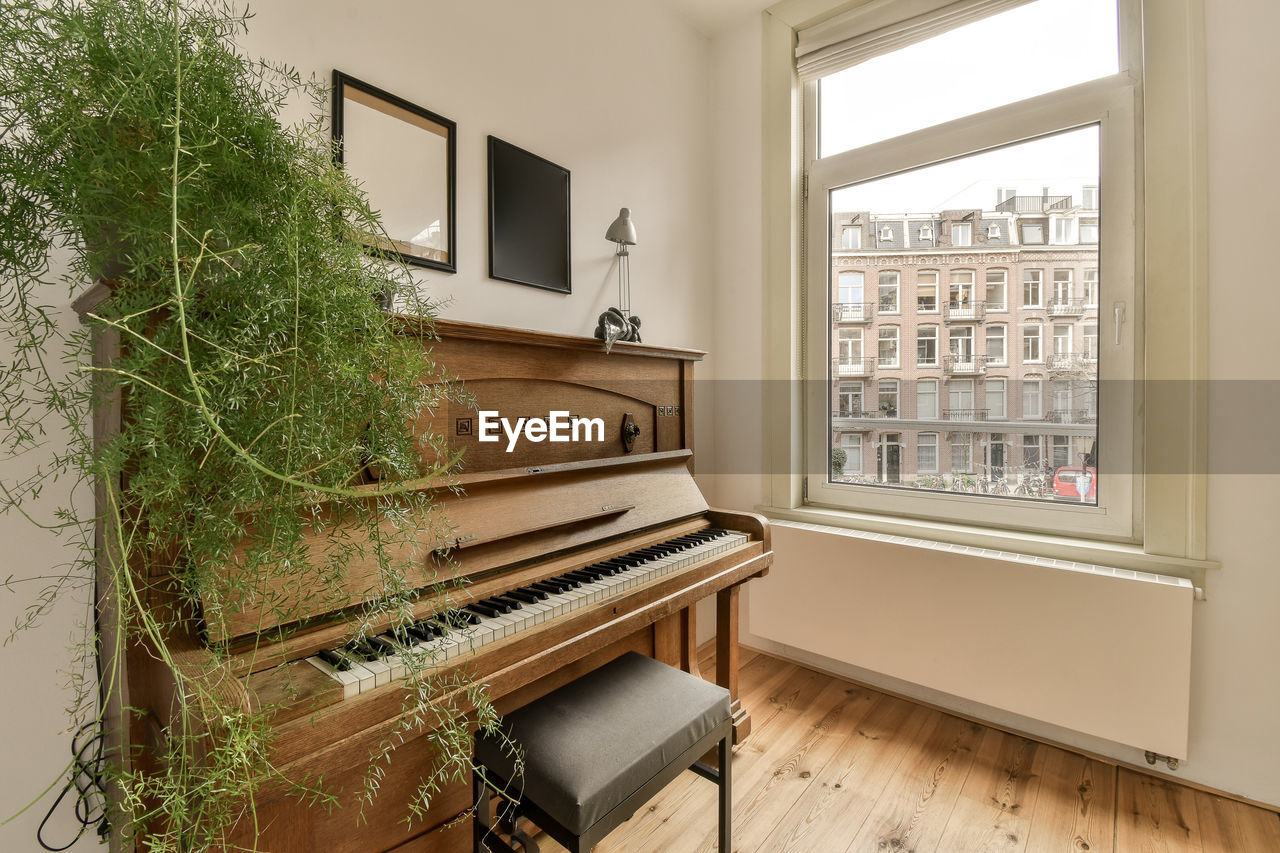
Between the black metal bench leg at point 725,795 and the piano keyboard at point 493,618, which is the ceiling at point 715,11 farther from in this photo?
the black metal bench leg at point 725,795

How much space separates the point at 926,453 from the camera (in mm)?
2426

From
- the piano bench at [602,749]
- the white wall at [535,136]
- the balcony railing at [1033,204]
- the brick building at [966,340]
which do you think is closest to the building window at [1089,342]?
the brick building at [966,340]

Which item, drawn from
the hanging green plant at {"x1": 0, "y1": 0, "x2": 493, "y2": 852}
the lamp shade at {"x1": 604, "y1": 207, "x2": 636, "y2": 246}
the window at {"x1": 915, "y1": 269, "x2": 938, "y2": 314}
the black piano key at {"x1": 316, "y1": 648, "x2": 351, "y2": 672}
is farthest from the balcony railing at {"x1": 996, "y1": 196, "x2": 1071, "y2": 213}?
the black piano key at {"x1": 316, "y1": 648, "x2": 351, "y2": 672}

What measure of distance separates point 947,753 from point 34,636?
258 cm

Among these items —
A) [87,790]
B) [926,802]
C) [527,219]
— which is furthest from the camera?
[527,219]

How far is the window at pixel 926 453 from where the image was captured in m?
2.41

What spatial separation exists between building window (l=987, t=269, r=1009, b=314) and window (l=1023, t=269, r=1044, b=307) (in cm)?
6

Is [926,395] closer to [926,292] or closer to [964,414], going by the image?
[964,414]

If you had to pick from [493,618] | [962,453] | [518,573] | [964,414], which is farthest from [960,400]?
[493,618]

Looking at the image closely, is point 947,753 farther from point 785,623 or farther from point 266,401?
point 266,401

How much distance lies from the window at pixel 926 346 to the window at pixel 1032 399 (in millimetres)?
348

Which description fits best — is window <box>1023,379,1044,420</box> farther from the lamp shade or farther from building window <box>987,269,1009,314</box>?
the lamp shade

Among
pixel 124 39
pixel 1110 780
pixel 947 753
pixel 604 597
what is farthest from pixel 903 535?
pixel 124 39

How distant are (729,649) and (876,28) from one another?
2614mm
